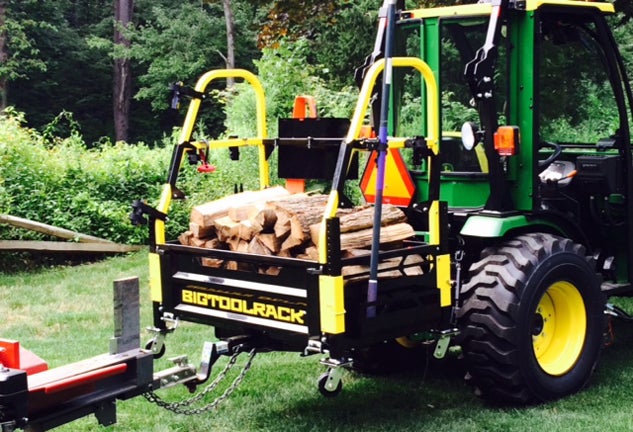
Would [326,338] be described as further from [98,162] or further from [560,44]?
[98,162]

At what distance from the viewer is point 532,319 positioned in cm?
510

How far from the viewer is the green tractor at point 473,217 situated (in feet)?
14.6

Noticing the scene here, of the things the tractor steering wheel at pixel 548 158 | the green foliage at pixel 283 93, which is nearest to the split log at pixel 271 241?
the tractor steering wheel at pixel 548 158

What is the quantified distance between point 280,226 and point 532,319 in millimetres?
Result: 1575

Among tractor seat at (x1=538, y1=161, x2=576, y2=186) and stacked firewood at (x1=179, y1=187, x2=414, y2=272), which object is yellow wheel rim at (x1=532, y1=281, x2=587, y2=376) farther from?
stacked firewood at (x1=179, y1=187, x2=414, y2=272)

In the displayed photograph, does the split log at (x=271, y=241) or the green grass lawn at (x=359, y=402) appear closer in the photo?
the split log at (x=271, y=241)

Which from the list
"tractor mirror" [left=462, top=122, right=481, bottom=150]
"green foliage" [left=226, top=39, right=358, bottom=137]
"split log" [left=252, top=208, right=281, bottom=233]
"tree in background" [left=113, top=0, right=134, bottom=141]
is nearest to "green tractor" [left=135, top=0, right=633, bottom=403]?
"tractor mirror" [left=462, top=122, right=481, bottom=150]

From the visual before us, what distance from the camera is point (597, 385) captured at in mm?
5617

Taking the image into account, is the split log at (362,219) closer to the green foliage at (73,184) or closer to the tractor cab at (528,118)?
the tractor cab at (528,118)

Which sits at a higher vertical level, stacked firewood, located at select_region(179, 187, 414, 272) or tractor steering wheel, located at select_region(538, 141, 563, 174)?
tractor steering wheel, located at select_region(538, 141, 563, 174)

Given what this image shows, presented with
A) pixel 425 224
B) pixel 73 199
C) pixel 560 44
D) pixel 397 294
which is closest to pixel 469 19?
pixel 560 44

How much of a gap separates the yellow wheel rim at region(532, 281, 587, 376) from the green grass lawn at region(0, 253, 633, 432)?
252mm

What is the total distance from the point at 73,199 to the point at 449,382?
7.03 m

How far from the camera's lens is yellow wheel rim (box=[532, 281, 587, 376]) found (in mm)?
5398
